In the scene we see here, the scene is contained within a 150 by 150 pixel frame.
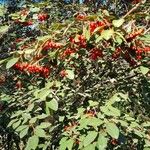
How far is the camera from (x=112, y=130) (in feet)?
7.62

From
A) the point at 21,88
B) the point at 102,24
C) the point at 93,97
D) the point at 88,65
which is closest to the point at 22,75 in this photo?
the point at 21,88

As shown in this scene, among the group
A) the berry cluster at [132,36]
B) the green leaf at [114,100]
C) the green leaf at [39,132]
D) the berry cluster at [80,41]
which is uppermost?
the berry cluster at [132,36]

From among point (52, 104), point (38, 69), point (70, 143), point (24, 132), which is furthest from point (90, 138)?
point (38, 69)

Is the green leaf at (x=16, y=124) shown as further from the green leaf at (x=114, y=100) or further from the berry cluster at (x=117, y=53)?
the berry cluster at (x=117, y=53)

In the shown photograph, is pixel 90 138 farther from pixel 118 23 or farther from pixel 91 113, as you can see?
pixel 118 23

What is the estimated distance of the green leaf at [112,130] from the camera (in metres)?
2.28

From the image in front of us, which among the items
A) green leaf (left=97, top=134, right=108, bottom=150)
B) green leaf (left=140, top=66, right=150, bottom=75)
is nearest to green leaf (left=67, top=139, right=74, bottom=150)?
green leaf (left=97, top=134, right=108, bottom=150)

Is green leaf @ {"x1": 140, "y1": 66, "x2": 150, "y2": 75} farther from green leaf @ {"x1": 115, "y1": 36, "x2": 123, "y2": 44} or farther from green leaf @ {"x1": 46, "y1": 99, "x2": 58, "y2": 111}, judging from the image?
green leaf @ {"x1": 46, "y1": 99, "x2": 58, "y2": 111}

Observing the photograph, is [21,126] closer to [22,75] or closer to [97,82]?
[97,82]

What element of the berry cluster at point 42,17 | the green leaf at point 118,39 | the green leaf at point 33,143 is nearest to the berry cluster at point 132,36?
the green leaf at point 118,39

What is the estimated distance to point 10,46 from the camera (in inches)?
228

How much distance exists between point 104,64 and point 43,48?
81 centimetres

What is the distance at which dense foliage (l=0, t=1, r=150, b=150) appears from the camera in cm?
262

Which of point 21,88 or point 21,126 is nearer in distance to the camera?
point 21,126
